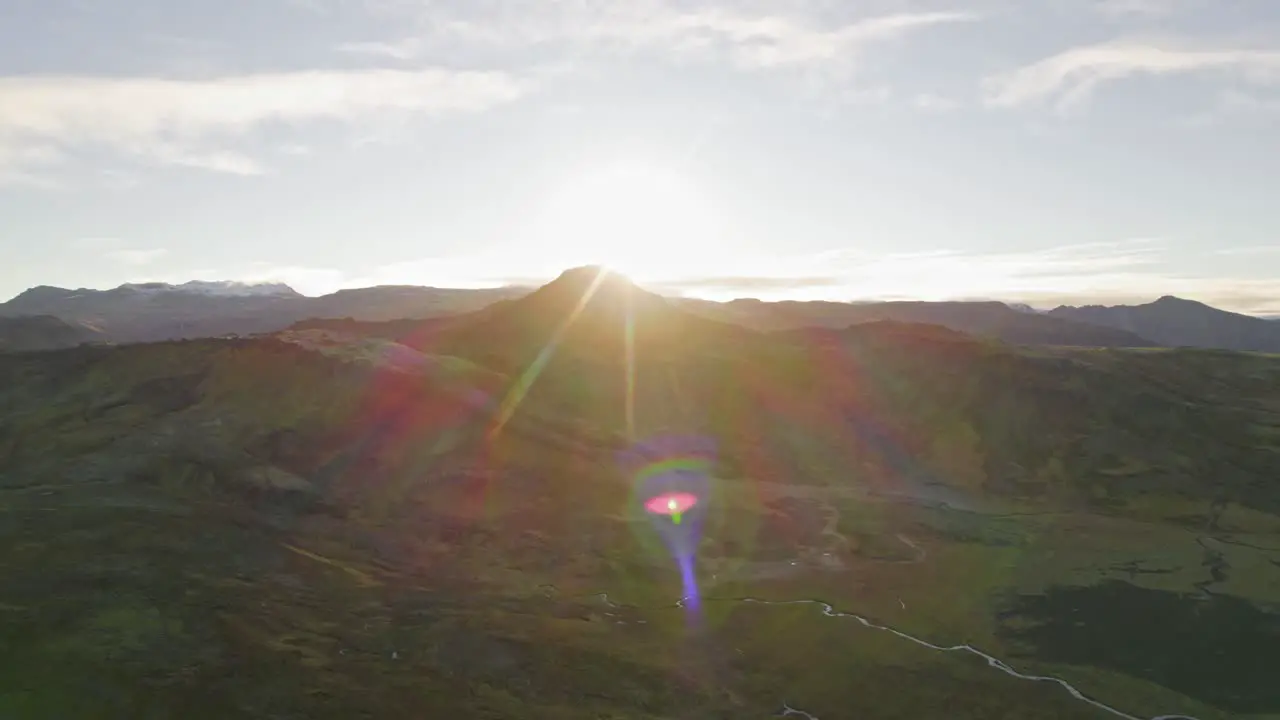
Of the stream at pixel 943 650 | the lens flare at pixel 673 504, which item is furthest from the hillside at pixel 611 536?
the lens flare at pixel 673 504

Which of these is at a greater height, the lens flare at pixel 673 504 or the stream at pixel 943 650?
the lens flare at pixel 673 504

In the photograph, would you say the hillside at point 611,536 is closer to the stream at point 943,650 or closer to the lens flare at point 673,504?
the stream at point 943,650

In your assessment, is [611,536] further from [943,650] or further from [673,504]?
[943,650]

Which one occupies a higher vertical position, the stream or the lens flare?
the lens flare

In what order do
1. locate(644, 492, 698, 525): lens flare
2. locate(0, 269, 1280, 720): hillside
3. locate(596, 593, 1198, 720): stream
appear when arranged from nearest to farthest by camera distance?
locate(0, 269, 1280, 720): hillside
locate(596, 593, 1198, 720): stream
locate(644, 492, 698, 525): lens flare

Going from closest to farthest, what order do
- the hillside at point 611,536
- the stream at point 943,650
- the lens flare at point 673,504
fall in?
the hillside at point 611,536 < the stream at point 943,650 < the lens flare at point 673,504

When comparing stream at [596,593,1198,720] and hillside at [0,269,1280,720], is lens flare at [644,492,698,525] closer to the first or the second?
hillside at [0,269,1280,720]

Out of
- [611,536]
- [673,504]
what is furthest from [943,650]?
[673,504]

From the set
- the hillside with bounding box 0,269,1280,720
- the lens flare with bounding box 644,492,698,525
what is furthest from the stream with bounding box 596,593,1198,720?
the lens flare with bounding box 644,492,698,525

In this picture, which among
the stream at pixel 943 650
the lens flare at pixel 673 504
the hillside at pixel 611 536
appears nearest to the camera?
the hillside at pixel 611 536
